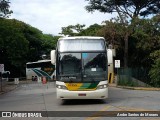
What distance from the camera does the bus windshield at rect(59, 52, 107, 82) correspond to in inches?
883

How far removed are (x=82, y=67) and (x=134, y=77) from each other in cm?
2174

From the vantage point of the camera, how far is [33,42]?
93062 mm

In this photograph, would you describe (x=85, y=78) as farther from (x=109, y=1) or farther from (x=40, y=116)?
(x=109, y=1)

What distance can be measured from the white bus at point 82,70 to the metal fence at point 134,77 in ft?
65.4

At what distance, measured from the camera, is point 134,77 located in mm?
43656

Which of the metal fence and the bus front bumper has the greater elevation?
the metal fence

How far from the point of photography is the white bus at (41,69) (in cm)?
7338

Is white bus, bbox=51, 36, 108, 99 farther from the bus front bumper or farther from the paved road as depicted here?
the paved road

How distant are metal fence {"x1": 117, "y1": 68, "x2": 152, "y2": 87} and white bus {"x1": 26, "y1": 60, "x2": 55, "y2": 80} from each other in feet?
A: 97.5

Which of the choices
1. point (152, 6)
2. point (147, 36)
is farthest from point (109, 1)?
point (147, 36)

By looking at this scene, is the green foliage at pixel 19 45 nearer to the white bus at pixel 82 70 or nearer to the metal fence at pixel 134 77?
the metal fence at pixel 134 77

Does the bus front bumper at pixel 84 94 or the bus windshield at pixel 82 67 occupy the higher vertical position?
the bus windshield at pixel 82 67

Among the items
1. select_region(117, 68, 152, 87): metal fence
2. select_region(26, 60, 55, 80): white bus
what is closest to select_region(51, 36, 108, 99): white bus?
select_region(117, 68, 152, 87): metal fence

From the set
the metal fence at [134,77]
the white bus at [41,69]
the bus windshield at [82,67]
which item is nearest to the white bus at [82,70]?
the bus windshield at [82,67]
